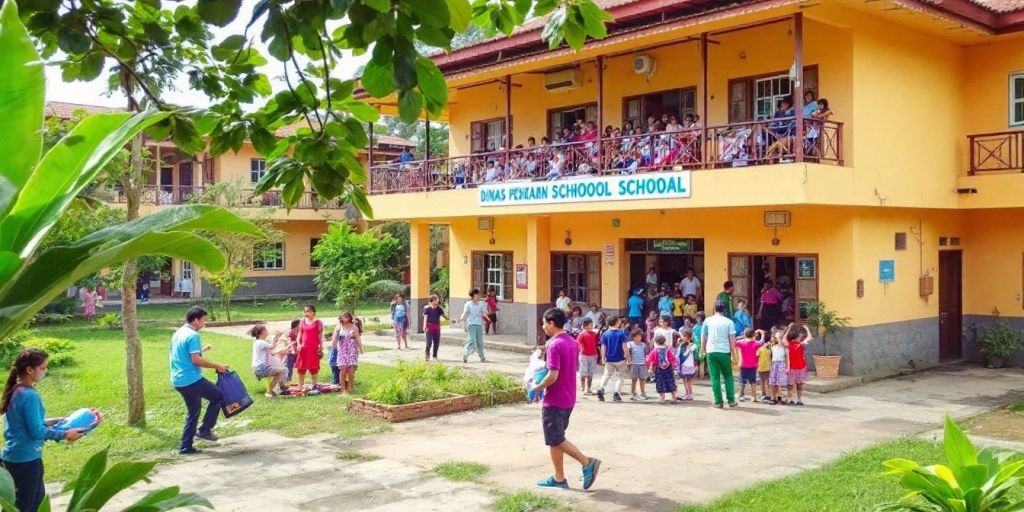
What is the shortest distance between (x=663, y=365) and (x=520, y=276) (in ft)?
28.6

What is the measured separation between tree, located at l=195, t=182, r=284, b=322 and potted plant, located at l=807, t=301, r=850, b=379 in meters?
15.5

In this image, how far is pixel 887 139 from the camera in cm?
1527

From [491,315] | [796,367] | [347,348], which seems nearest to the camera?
[796,367]

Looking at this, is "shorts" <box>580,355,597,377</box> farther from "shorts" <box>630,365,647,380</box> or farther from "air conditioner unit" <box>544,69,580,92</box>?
"air conditioner unit" <box>544,69,580,92</box>

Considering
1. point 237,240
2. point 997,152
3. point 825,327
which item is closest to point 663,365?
point 825,327

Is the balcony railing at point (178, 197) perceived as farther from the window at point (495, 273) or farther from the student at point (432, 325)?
the student at point (432, 325)

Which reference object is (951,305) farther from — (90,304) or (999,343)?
(90,304)

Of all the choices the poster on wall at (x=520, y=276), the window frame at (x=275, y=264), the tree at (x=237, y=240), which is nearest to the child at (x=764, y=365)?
the poster on wall at (x=520, y=276)

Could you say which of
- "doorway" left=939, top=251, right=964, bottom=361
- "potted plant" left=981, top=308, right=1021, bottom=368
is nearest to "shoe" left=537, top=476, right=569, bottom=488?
"potted plant" left=981, top=308, right=1021, bottom=368

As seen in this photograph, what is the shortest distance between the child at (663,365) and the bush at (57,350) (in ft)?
37.3

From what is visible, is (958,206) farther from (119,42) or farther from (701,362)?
(119,42)

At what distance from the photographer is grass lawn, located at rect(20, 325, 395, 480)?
1007 centimetres

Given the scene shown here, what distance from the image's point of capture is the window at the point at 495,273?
2217cm

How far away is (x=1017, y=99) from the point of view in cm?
1625
